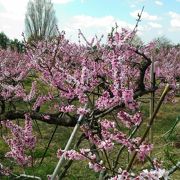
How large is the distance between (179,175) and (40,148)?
11.2ft

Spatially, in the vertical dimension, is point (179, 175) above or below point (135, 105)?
below

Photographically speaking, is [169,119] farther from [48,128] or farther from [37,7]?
[37,7]

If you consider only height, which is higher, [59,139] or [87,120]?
[87,120]

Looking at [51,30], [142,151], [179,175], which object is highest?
[51,30]

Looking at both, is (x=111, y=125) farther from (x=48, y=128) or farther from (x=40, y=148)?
(x=48, y=128)

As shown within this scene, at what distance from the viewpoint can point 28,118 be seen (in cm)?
421

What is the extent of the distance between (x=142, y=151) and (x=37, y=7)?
75.3 m

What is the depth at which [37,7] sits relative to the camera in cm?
7550

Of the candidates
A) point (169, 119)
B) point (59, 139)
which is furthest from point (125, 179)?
point (169, 119)

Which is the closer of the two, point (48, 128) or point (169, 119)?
point (48, 128)

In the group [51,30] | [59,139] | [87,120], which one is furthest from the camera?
[51,30]

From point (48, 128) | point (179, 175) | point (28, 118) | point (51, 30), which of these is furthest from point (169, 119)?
point (51, 30)

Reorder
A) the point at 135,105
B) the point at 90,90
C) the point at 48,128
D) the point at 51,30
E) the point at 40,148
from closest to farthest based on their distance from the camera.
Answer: the point at 135,105 < the point at 90,90 < the point at 40,148 < the point at 48,128 < the point at 51,30

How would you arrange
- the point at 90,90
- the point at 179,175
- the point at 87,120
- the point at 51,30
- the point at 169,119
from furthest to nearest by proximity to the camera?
the point at 51,30 → the point at 169,119 → the point at 179,175 → the point at 90,90 → the point at 87,120
